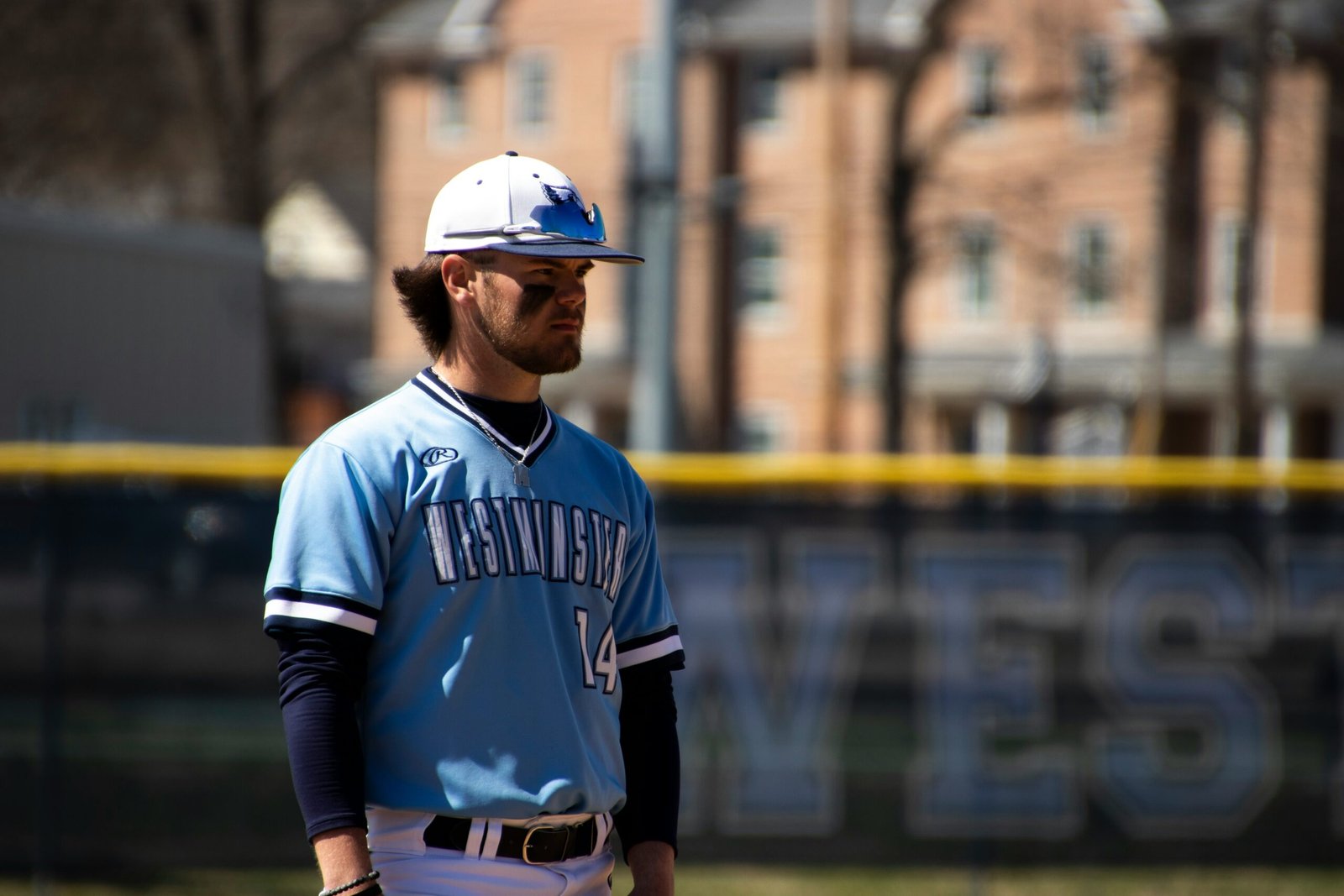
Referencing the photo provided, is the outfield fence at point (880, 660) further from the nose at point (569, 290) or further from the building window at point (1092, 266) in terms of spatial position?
the building window at point (1092, 266)

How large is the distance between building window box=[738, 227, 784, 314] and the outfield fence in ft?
92.1

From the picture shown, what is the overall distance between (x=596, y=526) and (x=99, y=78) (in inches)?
613

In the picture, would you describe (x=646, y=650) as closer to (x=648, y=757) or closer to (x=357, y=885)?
(x=648, y=757)

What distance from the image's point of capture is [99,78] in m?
16.4

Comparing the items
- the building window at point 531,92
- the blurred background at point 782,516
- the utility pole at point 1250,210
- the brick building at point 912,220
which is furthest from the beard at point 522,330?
the building window at point 531,92

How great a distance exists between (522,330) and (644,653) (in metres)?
0.65

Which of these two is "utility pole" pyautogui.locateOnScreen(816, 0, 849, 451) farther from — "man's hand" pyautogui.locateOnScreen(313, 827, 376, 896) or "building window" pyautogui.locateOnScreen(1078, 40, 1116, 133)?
"man's hand" pyautogui.locateOnScreen(313, 827, 376, 896)

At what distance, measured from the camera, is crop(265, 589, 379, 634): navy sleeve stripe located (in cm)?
231

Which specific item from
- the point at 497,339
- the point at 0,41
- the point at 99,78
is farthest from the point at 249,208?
the point at 497,339

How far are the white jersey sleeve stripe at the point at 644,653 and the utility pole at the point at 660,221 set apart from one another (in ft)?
20.9

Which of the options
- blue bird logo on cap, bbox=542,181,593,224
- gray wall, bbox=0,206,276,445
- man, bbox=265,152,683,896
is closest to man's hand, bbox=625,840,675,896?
man, bbox=265,152,683,896

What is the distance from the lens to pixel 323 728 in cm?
230

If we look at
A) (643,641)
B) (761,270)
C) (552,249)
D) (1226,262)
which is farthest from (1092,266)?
(552,249)

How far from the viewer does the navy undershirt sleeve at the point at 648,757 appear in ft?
8.87
